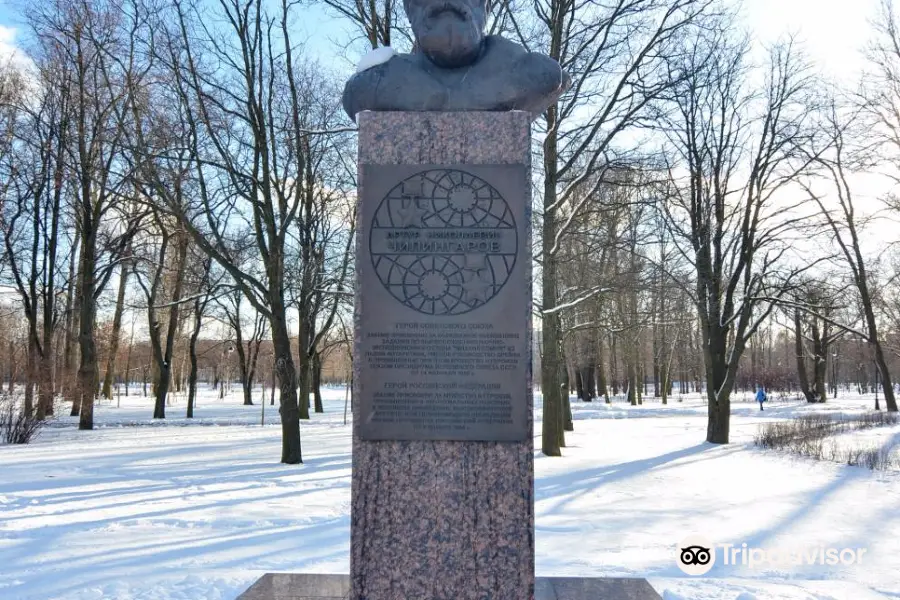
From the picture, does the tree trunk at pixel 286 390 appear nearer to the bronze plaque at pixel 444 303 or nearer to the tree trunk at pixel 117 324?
the bronze plaque at pixel 444 303

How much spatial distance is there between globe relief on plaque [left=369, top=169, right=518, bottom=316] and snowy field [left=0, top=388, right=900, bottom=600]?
98.3 inches

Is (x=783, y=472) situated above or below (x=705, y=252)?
below

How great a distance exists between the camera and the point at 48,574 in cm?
459

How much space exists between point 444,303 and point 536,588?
6.53ft

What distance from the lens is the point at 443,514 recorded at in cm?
307

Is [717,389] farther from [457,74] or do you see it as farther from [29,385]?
[29,385]

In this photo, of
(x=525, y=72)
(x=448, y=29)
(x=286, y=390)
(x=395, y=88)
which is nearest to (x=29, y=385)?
(x=286, y=390)

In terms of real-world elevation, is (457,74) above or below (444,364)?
above

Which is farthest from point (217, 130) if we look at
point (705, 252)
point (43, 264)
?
point (43, 264)

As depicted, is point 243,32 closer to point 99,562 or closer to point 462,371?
point 99,562

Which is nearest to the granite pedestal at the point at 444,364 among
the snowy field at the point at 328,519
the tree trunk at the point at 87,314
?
the snowy field at the point at 328,519

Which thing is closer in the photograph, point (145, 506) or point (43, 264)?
point (145, 506)

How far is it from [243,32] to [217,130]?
5.68ft

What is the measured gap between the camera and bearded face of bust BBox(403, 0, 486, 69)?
3.35 m
